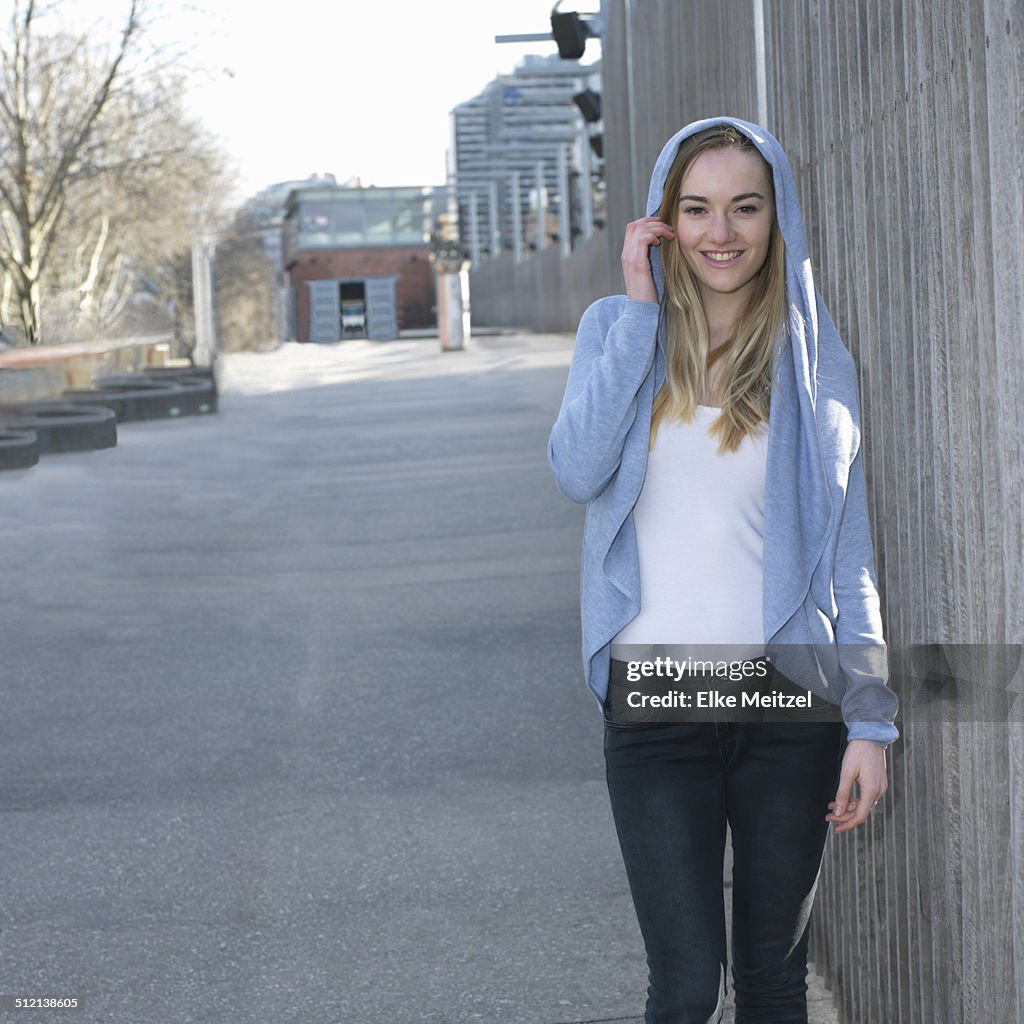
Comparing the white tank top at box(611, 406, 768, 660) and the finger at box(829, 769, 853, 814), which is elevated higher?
the white tank top at box(611, 406, 768, 660)

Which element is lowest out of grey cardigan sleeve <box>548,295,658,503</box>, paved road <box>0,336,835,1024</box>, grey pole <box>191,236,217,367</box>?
paved road <box>0,336,835,1024</box>

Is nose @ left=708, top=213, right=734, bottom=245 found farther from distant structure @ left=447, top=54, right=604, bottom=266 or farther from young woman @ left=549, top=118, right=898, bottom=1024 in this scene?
distant structure @ left=447, top=54, right=604, bottom=266

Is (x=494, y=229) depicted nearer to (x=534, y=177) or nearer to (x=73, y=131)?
(x=534, y=177)

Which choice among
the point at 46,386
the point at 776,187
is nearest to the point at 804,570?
the point at 776,187

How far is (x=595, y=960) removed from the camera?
4266 millimetres

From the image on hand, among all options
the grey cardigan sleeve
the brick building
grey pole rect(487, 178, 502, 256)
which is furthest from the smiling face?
the brick building

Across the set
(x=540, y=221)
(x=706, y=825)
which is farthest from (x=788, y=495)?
(x=540, y=221)

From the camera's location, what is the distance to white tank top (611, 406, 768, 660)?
2574mm

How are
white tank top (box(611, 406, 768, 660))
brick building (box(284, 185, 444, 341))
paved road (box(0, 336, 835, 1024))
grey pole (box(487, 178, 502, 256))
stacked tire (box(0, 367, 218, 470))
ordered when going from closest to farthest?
white tank top (box(611, 406, 768, 660))
paved road (box(0, 336, 835, 1024))
stacked tire (box(0, 367, 218, 470))
grey pole (box(487, 178, 502, 256))
brick building (box(284, 185, 444, 341))

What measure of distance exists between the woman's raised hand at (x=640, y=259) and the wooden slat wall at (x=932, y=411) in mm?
477

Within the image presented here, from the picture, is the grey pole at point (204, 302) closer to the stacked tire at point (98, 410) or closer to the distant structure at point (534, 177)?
the stacked tire at point (98, 410)

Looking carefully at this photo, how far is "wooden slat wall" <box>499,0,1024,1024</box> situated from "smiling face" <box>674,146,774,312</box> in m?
0.30

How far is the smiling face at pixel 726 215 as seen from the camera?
2.65m

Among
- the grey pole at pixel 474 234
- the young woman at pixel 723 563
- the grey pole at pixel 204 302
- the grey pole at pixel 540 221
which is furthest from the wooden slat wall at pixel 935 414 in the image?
the grey pole at pixel 474 234
